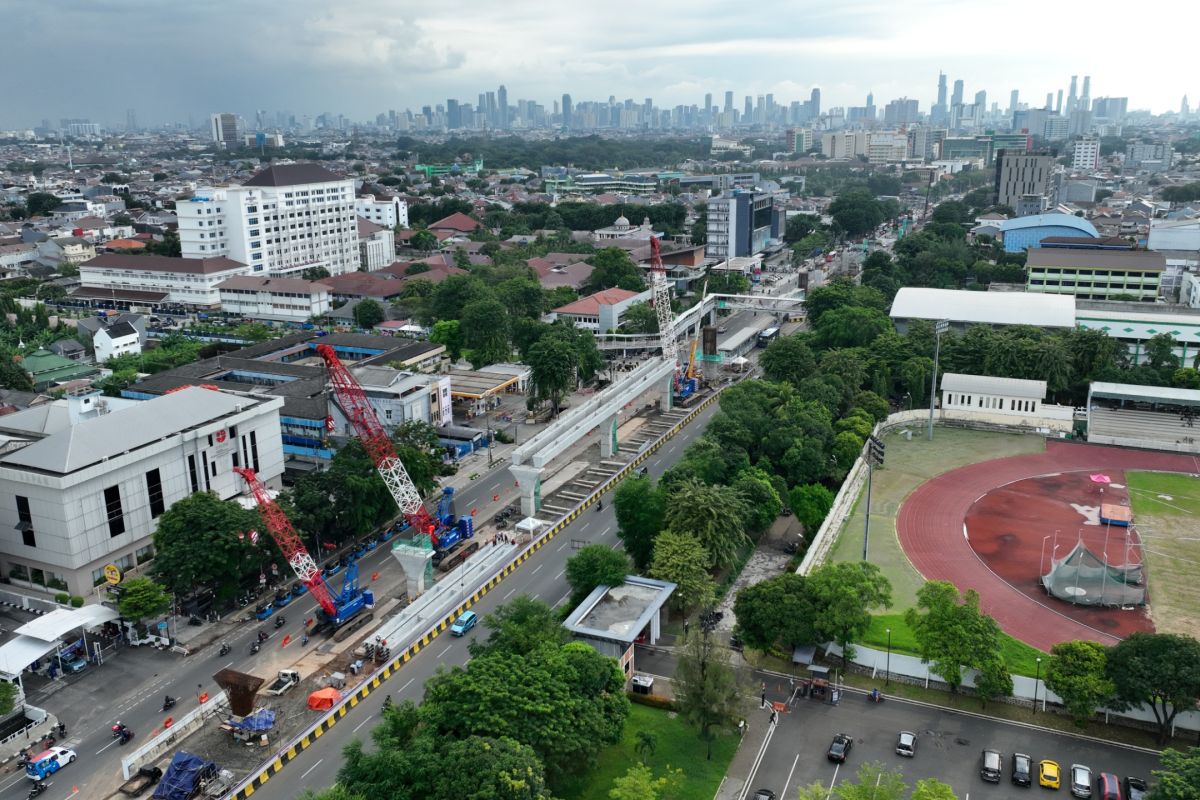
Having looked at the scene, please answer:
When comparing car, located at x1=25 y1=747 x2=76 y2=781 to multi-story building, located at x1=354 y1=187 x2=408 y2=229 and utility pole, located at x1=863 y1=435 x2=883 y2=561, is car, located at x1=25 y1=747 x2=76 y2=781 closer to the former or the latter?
utility pole, located at x1=863 y1=435 x2=883 y2=561

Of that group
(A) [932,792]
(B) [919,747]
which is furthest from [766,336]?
(A) [932,792]

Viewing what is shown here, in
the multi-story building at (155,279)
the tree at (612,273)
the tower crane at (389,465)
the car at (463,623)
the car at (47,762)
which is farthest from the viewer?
the tree at (612,273)

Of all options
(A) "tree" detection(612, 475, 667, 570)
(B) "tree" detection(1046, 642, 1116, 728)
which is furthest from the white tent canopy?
(B) "tree" detection(1046, 642, 1116, 728)

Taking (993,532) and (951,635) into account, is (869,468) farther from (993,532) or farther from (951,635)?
(951,635)

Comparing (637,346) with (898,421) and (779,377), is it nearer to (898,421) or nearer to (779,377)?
(779,377)

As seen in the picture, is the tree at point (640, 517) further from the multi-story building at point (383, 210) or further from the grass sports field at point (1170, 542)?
the multi-story building at point (383, 210)

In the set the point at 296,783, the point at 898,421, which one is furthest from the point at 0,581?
the point at 898,421

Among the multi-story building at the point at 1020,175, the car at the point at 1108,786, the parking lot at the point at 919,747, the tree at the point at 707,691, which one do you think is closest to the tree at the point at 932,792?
the parking lot at the point at 919,747

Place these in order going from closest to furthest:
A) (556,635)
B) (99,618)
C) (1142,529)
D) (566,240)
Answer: (556,635), (99,618), (1142,529), (566,240)
